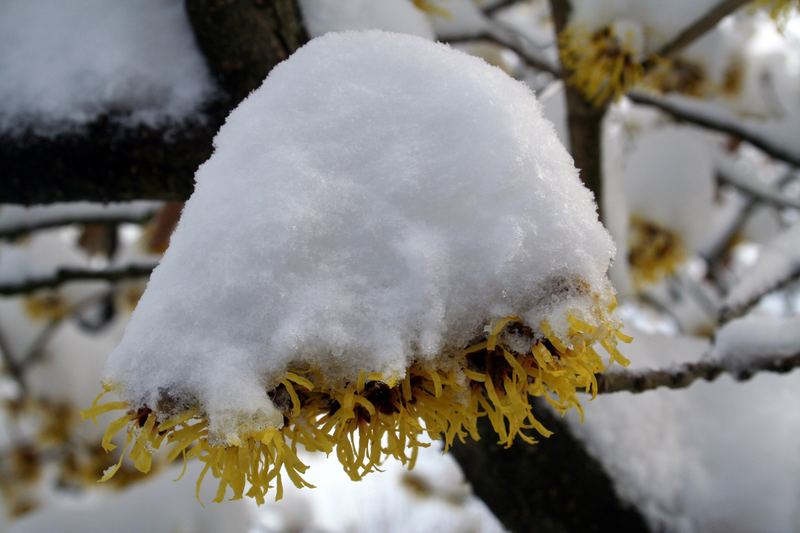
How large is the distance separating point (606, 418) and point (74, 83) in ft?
4.46

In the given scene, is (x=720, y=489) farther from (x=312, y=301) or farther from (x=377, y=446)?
(x=312, y=301)

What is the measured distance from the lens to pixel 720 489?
4.49 feet

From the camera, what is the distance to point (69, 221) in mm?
2457

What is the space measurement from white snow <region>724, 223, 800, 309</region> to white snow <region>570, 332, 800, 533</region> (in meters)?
0.23

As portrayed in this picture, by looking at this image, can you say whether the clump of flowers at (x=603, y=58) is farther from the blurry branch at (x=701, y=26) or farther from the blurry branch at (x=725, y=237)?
the blurry branch at (x=725, y=237)

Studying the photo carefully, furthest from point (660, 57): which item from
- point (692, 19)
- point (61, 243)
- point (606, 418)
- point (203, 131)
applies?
point (61, 243)

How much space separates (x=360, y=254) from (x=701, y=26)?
3.64ft

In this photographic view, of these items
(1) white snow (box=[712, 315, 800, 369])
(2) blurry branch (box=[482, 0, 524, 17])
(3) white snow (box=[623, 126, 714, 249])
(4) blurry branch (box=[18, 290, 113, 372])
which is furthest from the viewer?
(4) blurry branch (box=[18, 290, 113, 372])

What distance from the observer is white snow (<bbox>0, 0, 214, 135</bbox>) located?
130 centimetres

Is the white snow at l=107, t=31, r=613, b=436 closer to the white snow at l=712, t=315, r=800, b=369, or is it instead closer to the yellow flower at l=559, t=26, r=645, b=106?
the white snow at l=712, t=315, r=800, b=369

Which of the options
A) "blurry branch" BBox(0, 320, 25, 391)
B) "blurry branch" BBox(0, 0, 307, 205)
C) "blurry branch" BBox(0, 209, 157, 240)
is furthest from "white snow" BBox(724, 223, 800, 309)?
"blurry branch" BBox(0, 320, 25, 391)

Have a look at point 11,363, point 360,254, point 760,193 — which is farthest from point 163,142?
point 11,363

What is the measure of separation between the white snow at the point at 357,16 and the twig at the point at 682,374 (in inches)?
30.0

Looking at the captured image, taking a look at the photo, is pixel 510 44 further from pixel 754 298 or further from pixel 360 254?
pixel 360 254
